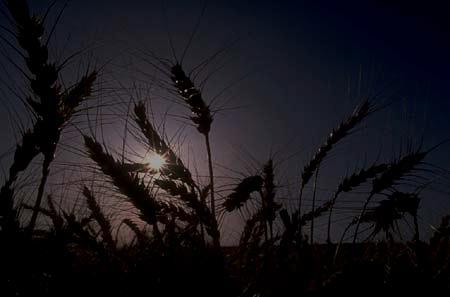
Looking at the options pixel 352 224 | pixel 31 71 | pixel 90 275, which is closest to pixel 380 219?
pixel 352 224

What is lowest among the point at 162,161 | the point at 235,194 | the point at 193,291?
the point at 193,291

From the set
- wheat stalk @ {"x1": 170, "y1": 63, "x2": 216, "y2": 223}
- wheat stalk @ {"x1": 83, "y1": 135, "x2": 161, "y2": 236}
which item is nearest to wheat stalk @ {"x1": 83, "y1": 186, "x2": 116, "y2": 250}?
wheat stalk @ {"x1": 83, "y1": 135, "x2": 161, "y2": 236}

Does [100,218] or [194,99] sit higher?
[194,99]

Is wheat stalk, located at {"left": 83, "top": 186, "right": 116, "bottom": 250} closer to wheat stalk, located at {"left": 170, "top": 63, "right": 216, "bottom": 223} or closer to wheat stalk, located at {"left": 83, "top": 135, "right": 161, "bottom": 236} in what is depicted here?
wheat stalk, located at {"left": 83, "top": 135, "right": 161, "bottom": 236}

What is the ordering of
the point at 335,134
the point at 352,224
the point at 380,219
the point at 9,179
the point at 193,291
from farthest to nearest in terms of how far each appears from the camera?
the point at 335,134
the point at 352,224
the point at 380,219
the point at 9,179
the point at 193,291

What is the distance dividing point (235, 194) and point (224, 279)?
2.66ft

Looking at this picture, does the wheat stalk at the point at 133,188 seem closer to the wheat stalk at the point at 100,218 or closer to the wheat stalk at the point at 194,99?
the wheat stalk at the point at 100,218

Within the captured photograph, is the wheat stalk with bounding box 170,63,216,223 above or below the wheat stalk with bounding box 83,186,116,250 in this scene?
above

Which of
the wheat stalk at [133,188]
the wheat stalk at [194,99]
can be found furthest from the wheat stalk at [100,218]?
the wheat stalk at [194,99]

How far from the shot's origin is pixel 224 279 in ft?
4.44

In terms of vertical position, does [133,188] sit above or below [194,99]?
below

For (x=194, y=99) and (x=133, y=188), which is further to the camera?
(x=194, y=99)

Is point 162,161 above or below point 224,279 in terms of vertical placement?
above

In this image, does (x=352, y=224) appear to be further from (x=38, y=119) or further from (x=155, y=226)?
(x=38, y=119)
